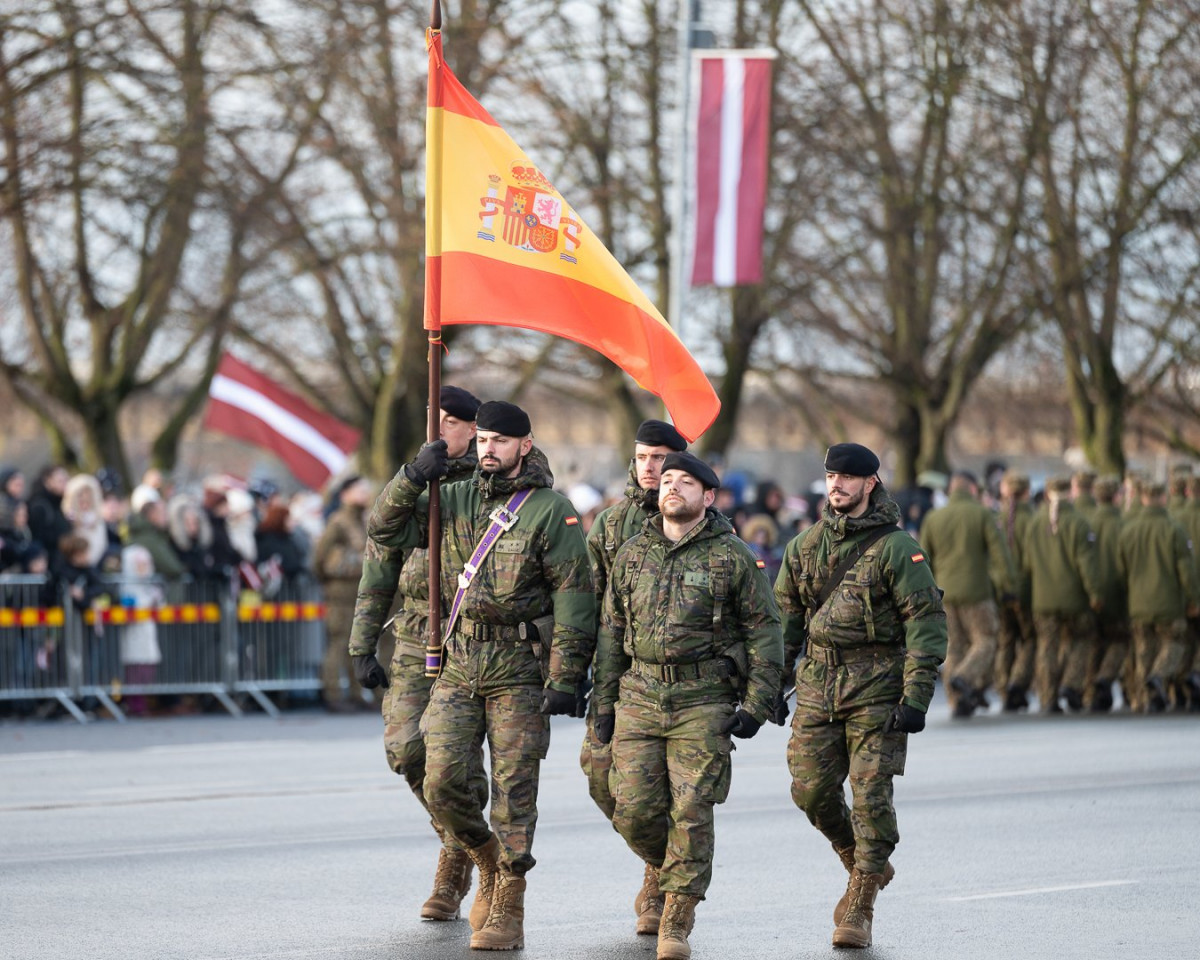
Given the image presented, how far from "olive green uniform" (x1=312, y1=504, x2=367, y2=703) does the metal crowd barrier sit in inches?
16.6

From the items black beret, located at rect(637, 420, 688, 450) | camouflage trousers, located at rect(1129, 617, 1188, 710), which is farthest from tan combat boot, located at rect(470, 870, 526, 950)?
camouflage trousers, located at rect(1129, 617, 1188, 710)

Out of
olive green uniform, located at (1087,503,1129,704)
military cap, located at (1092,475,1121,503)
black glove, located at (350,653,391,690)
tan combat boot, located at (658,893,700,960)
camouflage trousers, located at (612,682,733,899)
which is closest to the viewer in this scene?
tan combat boot, located at (658,893,700,960)

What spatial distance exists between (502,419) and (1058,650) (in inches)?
434

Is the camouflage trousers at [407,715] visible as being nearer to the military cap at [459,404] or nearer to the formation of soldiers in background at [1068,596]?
the military cap at [459,404]

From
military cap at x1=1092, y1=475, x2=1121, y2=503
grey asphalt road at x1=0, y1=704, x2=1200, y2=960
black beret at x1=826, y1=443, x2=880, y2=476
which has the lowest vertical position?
grey asphalt road at x1=0, y1=704, x2=1200, y2=960

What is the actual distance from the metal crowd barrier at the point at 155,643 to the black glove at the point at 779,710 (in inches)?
389

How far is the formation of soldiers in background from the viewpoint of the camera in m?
17.2

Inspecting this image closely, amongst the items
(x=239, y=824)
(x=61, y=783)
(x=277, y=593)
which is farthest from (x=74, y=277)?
(x=239, y=824)

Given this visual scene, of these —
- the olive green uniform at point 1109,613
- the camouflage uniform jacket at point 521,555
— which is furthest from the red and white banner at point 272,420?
the camouflage uniform jacket at point 521,555

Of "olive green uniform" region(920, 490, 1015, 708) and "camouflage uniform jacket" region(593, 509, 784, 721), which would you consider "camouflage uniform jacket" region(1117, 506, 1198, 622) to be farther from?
"camouflage uniform jacket" region(593, 509, 784, 721)

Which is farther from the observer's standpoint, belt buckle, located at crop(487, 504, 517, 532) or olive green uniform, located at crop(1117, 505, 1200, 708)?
olive green uniform, located at crop(1117, 505, 1200, 708)

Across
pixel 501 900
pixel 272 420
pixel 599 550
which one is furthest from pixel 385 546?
pixel 272 420

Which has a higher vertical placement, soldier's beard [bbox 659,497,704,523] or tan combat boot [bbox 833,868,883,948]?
soldier's beard [bbox 659,497,704,523]

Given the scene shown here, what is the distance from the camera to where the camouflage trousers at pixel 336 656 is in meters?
17.7
